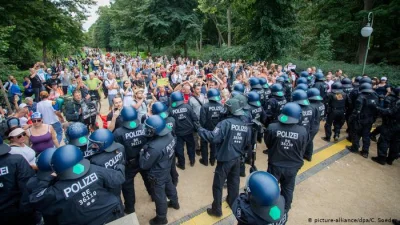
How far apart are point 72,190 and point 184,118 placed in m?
3.26

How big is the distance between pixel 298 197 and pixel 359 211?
1.11m

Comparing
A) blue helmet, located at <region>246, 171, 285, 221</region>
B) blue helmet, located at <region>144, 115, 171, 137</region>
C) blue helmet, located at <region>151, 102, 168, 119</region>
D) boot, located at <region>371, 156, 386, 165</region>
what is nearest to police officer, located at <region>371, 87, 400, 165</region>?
boot, located at <region>371, 156, 386, 165</region>

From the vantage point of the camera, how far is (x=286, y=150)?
4.10 meters

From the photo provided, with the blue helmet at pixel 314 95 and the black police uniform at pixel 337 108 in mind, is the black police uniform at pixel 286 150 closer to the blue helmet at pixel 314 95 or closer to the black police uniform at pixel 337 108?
the blue helmet at pixel 314 95

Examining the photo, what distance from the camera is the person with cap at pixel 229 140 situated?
4086 mm

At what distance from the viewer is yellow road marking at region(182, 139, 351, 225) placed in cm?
429

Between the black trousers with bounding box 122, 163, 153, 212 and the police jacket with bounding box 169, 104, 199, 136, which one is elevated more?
the police jacket with bounding box 169, 104, 199, 136

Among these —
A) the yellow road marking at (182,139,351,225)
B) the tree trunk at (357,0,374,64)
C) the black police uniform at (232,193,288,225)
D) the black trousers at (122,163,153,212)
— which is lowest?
the yellow road marking at (182,139,351,225)

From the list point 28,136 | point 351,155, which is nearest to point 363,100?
point 351,155

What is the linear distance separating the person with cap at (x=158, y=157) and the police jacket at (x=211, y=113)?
6.42 ft

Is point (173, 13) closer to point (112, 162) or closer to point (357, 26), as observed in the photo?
point (357, 26)

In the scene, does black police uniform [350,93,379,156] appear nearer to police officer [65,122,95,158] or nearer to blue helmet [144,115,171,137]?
blue helmet [144,115,171,137]

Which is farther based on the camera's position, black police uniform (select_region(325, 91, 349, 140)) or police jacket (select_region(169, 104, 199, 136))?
black police uniform (select_region(325, 91, 349, 140))

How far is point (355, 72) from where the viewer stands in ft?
45.2
